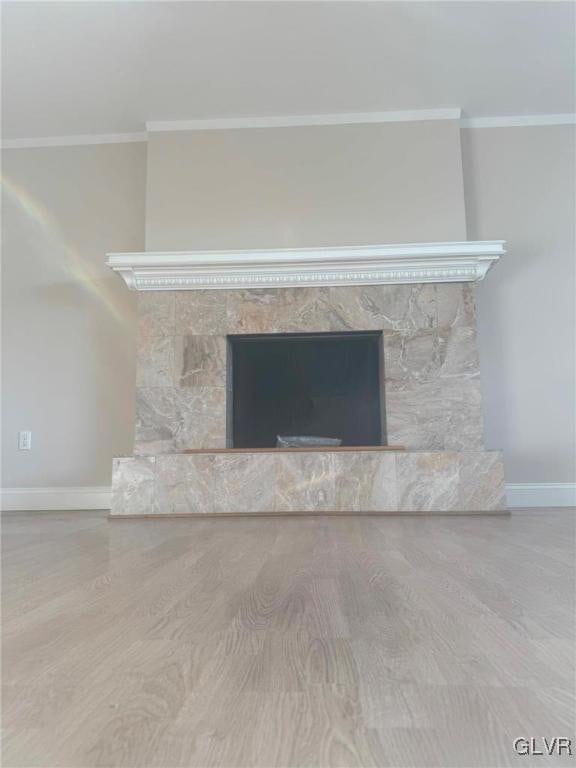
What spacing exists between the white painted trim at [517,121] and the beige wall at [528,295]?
30mm

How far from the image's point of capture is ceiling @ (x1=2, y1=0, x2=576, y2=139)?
7.86ft

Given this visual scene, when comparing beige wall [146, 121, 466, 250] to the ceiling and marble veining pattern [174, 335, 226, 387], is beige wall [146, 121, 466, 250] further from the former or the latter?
marble veining pattern [174, 335, 226, 387]

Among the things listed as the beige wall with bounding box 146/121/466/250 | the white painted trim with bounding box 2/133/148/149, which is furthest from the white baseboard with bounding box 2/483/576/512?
the white painted trim with bounding box 2/133/148/149

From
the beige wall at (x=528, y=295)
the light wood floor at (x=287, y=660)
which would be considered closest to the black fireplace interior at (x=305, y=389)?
the beige wall at (x=528, y=295)

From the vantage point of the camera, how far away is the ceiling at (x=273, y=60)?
2.39 m

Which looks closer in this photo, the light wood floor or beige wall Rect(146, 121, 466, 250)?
the light wood floor

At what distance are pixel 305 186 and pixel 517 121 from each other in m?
1.30

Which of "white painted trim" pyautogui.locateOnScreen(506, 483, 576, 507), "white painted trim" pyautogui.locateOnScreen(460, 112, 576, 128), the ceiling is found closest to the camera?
the ceiling

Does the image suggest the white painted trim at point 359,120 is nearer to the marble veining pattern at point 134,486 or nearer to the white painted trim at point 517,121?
the white painted trim at point 517,121

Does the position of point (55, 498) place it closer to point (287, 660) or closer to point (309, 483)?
point (309, 483)

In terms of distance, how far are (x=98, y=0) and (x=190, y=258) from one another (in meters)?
1.13

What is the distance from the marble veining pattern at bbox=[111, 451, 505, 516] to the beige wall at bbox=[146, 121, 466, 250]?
1.23 m

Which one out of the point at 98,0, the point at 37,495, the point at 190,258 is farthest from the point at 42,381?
the point at 98,0

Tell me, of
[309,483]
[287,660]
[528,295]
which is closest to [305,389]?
[309,483]
